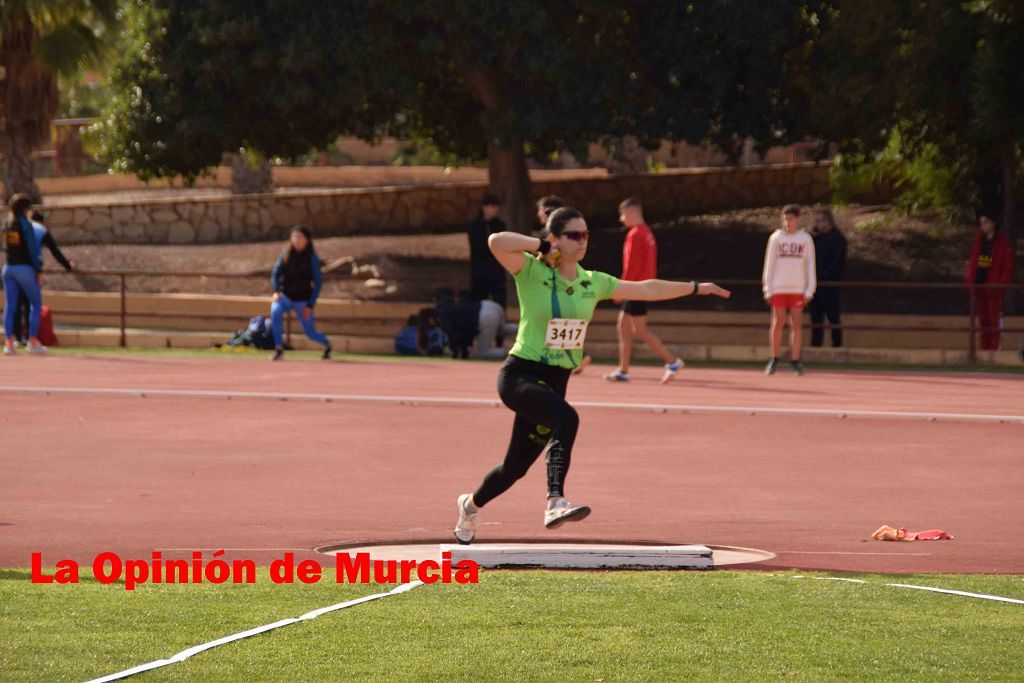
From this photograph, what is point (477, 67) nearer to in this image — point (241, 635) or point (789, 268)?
point (789, 268)

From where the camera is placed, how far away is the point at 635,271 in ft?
61.5

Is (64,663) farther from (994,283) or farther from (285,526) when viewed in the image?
(994,283)

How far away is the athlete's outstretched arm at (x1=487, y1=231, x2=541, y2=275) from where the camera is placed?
29.1 ft

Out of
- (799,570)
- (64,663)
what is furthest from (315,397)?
(64,663)

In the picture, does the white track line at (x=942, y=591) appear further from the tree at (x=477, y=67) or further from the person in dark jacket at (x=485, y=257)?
the tree at (x=477, y=67)

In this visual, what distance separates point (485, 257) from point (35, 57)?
13482 mm

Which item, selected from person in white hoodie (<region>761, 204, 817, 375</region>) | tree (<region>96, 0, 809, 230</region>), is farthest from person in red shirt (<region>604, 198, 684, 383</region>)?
tree (<region>96, 0, 809, 230</region>)

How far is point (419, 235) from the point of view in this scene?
37.8 metres

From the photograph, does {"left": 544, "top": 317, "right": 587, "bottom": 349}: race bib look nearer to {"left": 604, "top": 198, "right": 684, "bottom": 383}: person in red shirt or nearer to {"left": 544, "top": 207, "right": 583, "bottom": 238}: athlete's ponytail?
{"left": 544, "top": 207, "right": 583, "bottom": 238}: athlete's ponytail

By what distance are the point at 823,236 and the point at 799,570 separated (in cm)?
1591

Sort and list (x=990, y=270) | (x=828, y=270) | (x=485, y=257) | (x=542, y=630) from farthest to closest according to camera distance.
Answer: (x=828, y=270) → (x=485, y=257) → (x=990, y=270) → (x=542, y=630)

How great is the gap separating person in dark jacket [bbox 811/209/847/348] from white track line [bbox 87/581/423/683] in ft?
54.6

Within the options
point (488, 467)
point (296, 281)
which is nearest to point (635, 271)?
point (296, 281)

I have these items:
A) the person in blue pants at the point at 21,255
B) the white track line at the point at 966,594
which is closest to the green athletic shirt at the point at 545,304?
the white track line at the point at 966,594
